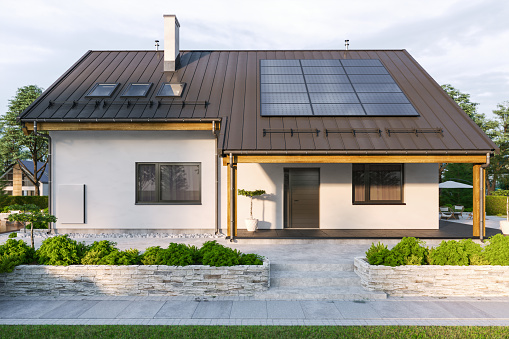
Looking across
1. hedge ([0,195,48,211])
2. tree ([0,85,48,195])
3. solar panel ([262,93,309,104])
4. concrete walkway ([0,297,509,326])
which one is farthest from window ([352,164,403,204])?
tree ([0,85,48,195])

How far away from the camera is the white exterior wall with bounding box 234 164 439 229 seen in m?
11.2

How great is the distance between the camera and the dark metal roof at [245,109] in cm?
939

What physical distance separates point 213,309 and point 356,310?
2.28 meters

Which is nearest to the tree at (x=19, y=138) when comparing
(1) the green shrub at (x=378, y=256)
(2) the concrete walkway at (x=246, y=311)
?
(2) the concrete walkway at (x=246, y=311)

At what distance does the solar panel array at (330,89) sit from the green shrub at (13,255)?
7.16 m

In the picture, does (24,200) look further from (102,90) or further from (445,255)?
(445,255)

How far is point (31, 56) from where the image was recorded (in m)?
31.0

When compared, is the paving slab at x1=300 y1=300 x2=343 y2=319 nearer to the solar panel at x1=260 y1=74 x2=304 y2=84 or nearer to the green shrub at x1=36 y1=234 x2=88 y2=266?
the green shrub at x1=36 y1=234 x2=88 y2=266

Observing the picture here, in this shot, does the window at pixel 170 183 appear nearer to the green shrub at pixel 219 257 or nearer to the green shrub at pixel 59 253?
the green shrub at pixel 59 253

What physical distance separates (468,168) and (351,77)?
53.4 ft

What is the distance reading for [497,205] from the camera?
19516 mm

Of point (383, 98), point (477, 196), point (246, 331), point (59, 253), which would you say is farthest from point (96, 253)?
point (383, 98)

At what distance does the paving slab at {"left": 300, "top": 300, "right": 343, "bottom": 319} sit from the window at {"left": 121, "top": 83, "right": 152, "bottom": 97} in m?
8.91

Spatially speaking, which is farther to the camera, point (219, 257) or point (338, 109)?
point (338, 109)
